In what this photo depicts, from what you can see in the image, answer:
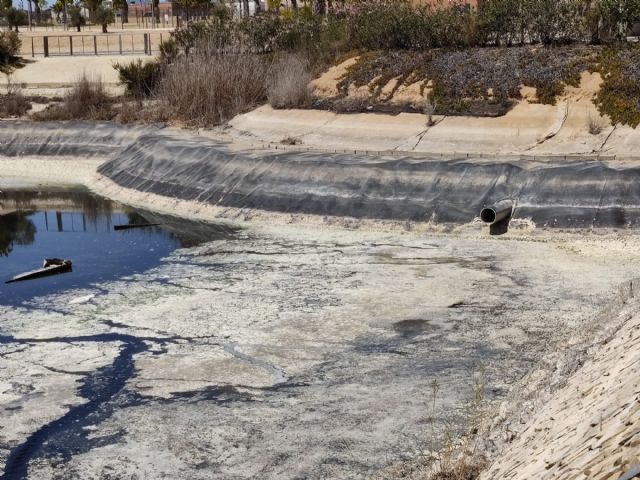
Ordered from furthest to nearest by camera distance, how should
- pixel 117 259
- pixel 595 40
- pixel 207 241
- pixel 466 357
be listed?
pixel 595 40
pixel 207 241
pixel 117 259
pixel 466 357

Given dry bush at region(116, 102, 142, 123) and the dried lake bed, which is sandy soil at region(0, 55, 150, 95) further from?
the dried lake bed

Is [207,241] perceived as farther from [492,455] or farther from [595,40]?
[595,40]

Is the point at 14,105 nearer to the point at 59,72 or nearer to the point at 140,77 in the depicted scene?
the point at 140,77

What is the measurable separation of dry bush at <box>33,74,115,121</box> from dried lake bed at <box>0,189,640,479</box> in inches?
658

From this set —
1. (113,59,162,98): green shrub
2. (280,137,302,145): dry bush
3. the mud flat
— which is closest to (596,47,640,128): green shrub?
the mud flat

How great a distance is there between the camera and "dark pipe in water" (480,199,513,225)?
17859 mm

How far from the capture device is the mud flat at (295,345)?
9.00 m

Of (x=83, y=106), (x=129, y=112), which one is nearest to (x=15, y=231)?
(x=129, y=112)

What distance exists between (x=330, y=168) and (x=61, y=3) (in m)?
74.4

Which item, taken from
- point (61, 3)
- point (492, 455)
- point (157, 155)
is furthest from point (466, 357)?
point (61, 3)

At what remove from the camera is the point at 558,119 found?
2344 centimetres

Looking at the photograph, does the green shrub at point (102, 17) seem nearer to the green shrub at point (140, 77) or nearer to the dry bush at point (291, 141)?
the green shrub at point (140, 77)

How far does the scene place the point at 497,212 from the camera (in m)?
17.9

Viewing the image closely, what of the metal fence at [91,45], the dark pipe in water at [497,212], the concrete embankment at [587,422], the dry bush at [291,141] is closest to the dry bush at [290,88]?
the dry bush at [291,141]
